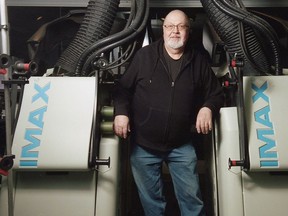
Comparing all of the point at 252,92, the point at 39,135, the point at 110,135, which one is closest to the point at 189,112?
the point at 252,92

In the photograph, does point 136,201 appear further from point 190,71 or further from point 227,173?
point 190,71

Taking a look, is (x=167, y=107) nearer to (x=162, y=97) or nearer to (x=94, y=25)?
(x=162, y=97)

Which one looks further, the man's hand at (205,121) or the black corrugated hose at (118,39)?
the black corrugated hose at (118,39)

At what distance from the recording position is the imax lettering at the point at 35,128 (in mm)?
1255

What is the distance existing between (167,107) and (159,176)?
44 cm

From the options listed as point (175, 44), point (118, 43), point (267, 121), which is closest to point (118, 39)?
point (118, 43)

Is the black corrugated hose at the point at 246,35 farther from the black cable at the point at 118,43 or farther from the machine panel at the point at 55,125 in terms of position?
the machine panel at the point at 55,125

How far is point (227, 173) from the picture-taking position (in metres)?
1.33

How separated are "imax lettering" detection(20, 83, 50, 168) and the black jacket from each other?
40 cm

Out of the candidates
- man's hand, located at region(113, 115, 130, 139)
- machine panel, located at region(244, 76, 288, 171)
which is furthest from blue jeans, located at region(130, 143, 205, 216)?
machine panel, located at region(244, 76, 288, 171)

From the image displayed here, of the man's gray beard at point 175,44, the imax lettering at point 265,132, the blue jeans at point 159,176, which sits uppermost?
the man's gray beard at point 175,44

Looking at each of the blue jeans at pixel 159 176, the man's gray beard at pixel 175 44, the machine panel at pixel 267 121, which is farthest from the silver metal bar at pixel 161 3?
the blue jeans at pixel 159 176

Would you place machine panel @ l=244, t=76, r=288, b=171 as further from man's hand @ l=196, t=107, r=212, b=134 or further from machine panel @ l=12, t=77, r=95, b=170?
machine panel @ l=12, t=77, r=95, b=170

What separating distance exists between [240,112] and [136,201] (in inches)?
51.0
